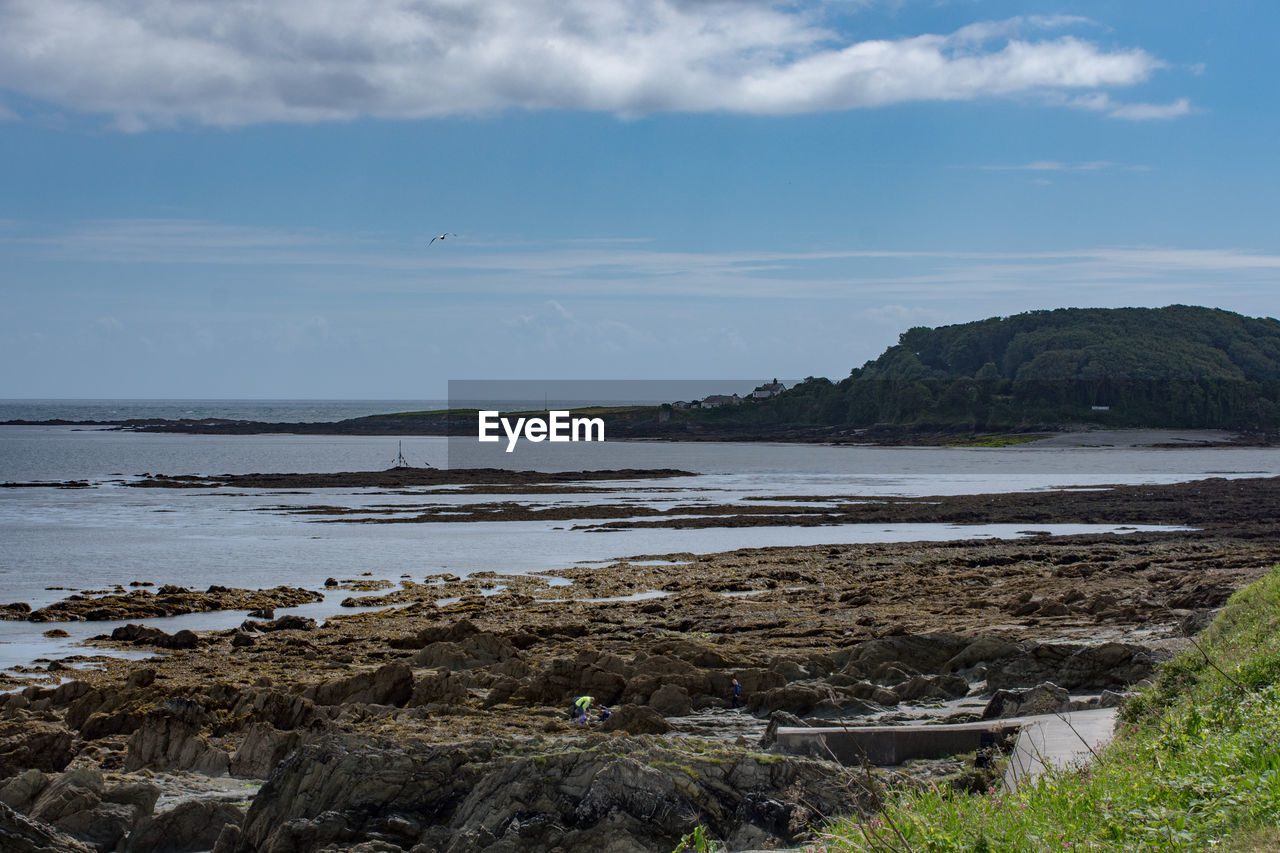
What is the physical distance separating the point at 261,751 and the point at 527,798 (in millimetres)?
4177

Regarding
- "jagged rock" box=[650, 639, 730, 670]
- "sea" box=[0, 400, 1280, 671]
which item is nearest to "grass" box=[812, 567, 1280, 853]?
"jagged rock" box=[650, 639, 730, 670]

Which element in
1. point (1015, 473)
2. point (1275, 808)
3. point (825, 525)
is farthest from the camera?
point (1015, 473)

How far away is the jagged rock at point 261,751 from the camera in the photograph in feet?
37.1

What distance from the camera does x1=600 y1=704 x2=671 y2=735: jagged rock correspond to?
11898 millimetres

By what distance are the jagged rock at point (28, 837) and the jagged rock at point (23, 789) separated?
1.24 m

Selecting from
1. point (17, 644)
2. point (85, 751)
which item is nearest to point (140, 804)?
point (85, 751)

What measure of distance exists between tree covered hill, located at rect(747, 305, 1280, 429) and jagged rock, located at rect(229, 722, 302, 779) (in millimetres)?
119644

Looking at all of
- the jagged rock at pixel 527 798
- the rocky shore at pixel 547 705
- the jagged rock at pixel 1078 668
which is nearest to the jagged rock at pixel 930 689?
the rocky shore at pixel 547 705

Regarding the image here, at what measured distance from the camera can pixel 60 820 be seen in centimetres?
946

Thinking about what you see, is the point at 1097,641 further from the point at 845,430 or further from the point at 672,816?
the point at 845,430

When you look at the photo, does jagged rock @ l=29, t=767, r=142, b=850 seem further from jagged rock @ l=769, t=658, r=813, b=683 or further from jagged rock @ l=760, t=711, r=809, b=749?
jagged rock @ l=769, t=658, r=813, b=683

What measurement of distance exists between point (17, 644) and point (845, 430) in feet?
390

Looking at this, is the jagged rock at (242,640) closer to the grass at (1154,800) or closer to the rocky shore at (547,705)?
the rocky shore at (547,705)

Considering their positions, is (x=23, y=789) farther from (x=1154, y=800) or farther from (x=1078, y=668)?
(x=1078, y=668)
